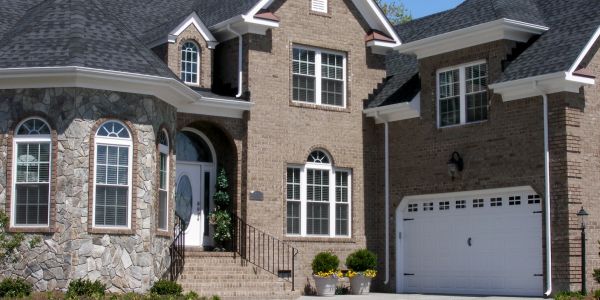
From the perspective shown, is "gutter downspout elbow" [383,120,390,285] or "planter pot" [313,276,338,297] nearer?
"planter pot" [313,276,338,297]

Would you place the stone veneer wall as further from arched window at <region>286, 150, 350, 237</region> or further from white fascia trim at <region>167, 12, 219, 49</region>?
arched window at <region>286, 150, 350, 237</region>

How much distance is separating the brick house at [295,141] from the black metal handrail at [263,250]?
4 centimetres

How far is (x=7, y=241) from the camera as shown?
19938 mm

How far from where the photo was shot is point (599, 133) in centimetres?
2255

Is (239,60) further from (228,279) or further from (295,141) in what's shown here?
(228,279)

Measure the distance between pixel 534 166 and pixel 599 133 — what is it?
1742mm

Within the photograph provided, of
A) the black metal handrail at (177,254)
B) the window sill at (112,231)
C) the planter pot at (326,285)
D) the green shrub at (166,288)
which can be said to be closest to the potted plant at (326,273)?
the planter pot at (326,285)

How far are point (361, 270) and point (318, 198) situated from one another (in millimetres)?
2344

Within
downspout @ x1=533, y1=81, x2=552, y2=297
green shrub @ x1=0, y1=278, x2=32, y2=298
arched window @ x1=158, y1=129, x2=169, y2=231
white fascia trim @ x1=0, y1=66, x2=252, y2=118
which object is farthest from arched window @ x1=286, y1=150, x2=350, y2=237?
green shrub @ x1=0, y1=278, x2=32, y2=298

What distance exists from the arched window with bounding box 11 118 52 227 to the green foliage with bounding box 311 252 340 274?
763cm

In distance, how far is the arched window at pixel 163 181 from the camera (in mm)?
22072

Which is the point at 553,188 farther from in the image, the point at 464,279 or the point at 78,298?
the point at 78,298

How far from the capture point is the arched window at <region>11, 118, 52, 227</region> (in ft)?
66.6

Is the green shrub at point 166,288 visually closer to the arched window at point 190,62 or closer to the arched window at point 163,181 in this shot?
the arched window at point 163,181
